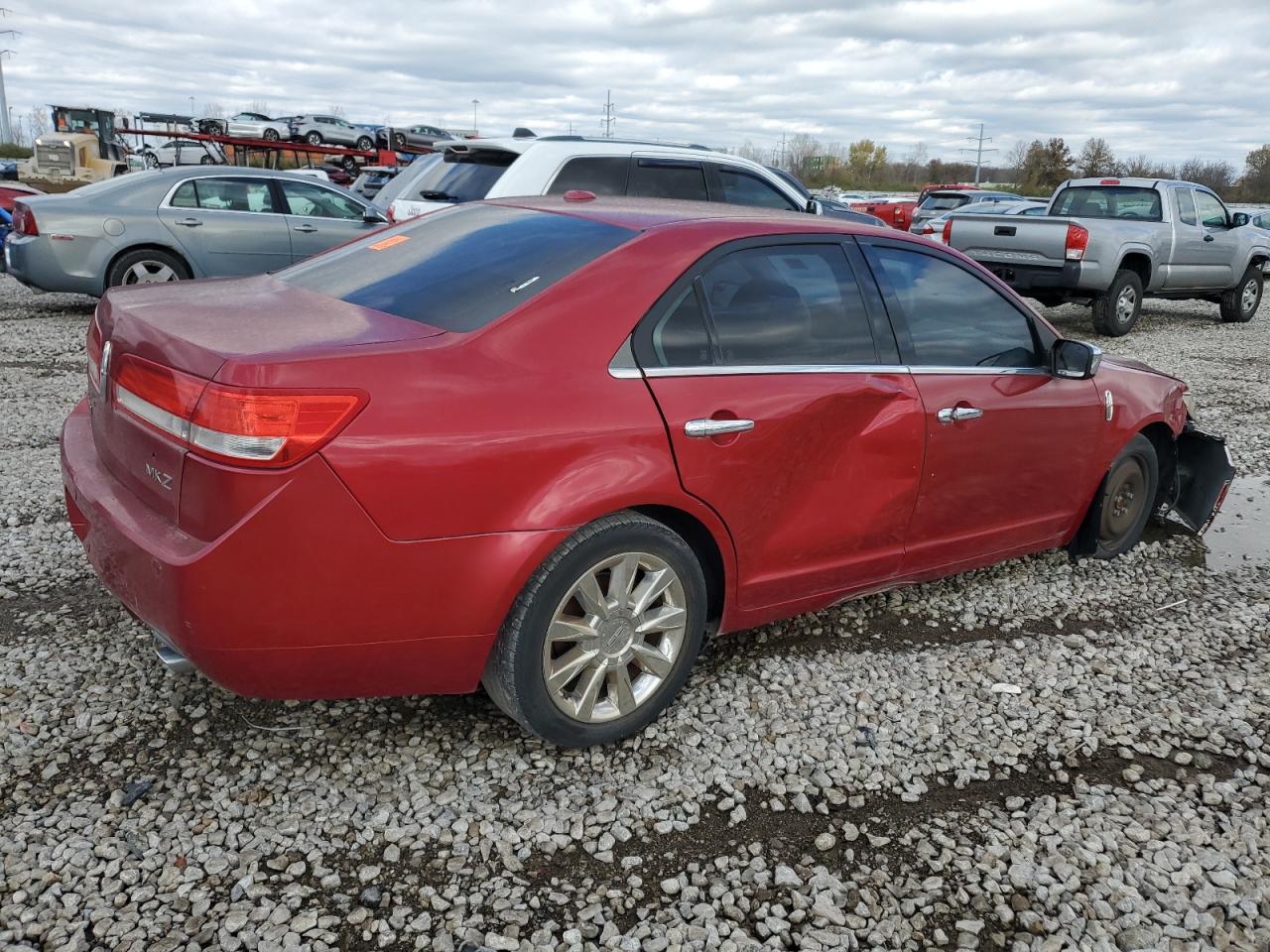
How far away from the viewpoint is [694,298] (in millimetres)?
3035

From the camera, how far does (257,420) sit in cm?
235

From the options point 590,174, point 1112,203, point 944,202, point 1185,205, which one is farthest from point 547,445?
point 944,202

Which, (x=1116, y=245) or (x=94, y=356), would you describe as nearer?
(x=94, y=356)

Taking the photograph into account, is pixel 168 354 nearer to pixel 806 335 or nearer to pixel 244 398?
pixel 244 398

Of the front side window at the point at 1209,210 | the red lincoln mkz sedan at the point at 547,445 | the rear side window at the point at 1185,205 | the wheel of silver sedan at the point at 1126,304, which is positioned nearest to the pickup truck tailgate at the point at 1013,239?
the wheel of silver sedan at the point at 1126,304

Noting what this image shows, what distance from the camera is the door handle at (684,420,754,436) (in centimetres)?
289

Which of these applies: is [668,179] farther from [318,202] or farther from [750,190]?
[318,202]

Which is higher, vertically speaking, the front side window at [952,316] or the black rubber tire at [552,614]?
the front side window at [952,316]

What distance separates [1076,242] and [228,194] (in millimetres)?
8981

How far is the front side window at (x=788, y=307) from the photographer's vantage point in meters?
3.10

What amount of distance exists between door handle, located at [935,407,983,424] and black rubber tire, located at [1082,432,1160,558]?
3.84 feet

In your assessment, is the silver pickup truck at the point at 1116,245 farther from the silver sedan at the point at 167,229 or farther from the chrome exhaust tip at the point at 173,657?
the chrome exhaust tip at the point at 173,657

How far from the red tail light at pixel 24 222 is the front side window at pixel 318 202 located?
2.31 m

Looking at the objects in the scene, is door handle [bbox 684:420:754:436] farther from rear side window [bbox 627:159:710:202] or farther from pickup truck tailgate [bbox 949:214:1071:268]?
pickup truck tailgate [bbox 949:214:1071:268]
